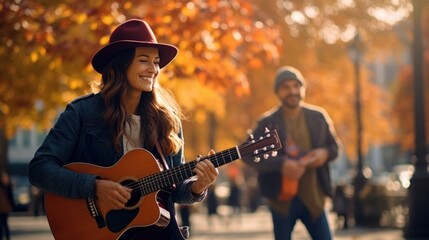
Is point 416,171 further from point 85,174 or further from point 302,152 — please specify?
point 85,174

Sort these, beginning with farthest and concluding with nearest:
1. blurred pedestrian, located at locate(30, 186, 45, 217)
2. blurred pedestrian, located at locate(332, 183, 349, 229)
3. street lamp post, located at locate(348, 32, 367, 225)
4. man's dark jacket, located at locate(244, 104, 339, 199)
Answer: blurred pedestrian, located at locate(30, 186, 45, 217) < street lamp post, located at locate(348, 32, 367, 225) < blurred pedestrian, located at locate(332, 183, 349, 229) < man's dark jacket, located at locate(244, 104, 339, 199)

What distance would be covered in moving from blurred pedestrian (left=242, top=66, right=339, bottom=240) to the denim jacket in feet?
10.3

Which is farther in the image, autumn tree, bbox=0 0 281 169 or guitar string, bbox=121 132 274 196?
autumn tree, bbox=0 0 281 169

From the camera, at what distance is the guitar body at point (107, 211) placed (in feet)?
17.2

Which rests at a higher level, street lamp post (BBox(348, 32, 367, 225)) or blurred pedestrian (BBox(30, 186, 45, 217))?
street lamp post (BBox(348, 32, 367, 225))

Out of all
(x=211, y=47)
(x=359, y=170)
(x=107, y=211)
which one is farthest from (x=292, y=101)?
(x=359, y=170)

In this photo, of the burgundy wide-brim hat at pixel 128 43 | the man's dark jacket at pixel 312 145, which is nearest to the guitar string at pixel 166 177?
the burgundy wide-brim hat at pixel 128 43

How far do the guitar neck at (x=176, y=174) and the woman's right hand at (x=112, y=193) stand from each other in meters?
0.10

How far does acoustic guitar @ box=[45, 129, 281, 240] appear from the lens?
524 centimetres

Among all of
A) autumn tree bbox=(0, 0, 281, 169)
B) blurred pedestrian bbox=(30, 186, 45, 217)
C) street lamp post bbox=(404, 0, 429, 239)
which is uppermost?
autumn tree bbox=(0, 0, 281, 169)

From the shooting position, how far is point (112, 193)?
5.18 meters

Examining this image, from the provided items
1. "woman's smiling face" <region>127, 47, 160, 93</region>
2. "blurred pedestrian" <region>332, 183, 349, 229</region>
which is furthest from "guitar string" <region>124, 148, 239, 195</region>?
"blurred pedestrian" <region>332, 183, 349, 229</region>

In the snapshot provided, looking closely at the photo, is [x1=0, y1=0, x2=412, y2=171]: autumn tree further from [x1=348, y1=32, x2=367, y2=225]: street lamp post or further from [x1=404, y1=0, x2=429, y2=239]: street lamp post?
[x1=404, y1=0, x2=429, y2=239]: street lamp post

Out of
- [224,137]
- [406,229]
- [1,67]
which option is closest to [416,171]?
[406,229]
